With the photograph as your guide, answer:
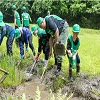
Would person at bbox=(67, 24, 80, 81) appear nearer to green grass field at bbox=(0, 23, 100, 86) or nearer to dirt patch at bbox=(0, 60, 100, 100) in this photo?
dirt patch at bbox=(0, 60, 100, 100)

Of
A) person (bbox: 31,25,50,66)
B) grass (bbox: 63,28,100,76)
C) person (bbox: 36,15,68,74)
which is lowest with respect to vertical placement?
grass (bbox: 63,28,100,76)

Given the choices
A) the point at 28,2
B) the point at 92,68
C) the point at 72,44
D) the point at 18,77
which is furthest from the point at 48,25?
the point at 28,2

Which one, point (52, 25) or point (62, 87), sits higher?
A: point (52, 25)

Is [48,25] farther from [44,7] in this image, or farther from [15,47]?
[44,7]

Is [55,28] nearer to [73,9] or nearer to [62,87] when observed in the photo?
[62,87]

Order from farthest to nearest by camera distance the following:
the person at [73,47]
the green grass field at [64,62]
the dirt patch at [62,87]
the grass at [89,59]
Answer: the grass at [89,59], the green grass field at [64,62], the person at [73,47], the dirt patch at [62,87]

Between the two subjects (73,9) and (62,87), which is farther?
(73,9)

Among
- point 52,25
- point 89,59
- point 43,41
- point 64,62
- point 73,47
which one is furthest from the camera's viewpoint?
point 89,59

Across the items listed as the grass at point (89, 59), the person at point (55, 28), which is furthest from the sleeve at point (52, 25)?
the grass at point (89, 59)

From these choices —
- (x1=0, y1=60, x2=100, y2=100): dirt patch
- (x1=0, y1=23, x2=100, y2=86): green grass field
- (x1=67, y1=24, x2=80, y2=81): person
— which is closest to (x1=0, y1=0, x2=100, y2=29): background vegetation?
(x1=0, y1=23, x2=100, y2=86): green grass field

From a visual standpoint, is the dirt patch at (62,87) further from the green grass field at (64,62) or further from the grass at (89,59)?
the grass at (89,59)

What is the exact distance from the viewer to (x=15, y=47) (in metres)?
10.4

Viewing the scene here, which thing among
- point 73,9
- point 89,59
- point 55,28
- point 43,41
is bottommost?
point 89,59

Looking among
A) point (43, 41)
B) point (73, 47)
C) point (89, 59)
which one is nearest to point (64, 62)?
point (89, 59)
